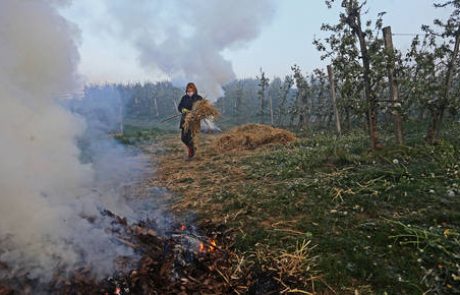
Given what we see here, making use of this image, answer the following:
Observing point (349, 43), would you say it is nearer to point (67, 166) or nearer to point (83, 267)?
point (67, 166)

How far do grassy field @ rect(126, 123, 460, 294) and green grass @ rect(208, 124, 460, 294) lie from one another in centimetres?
1

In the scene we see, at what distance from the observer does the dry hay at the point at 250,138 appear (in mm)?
12914

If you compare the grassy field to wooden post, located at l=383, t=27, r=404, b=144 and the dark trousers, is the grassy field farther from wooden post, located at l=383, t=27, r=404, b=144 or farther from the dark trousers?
the dark trousers

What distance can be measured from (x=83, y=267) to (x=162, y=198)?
10.8 ft

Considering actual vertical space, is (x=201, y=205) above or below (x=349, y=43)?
below

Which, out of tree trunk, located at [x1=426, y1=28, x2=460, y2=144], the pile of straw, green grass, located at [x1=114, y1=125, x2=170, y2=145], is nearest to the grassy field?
tree trunk, located at [x1=426, y1=28, x2=460, y2=144]

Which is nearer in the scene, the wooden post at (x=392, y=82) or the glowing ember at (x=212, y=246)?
the glowing ember at (x=212, y=246)

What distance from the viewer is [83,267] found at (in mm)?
3289

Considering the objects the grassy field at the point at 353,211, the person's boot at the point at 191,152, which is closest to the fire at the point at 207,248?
the grassy field at the point at 353,211

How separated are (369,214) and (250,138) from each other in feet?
28.2

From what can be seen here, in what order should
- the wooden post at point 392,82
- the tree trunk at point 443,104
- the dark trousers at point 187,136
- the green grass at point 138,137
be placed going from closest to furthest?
the wooden post at point 392,82 → the tree trunk at point 443,104 → the dark trousers at point 187,136 → the green grass at point 138,137

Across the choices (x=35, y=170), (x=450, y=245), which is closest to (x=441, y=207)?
(x=450, y=245)

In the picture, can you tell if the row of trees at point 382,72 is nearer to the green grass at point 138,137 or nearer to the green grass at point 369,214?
the green grass at point 369,214

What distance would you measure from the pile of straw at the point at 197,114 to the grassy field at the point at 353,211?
217 centimetres
